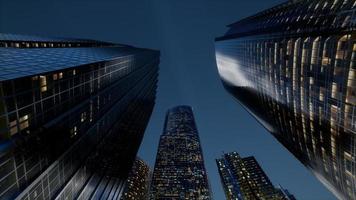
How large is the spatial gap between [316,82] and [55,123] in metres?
60.1

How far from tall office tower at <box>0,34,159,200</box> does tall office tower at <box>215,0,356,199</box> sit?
4830 centimetres

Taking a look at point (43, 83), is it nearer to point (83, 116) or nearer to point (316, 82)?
point (83, 116)

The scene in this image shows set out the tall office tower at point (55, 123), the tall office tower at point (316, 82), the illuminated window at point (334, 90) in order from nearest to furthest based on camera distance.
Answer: the tall office tower at point (55, 123) < the tall office tower at point (316, 82) < the illuminated window at point (334, 90)

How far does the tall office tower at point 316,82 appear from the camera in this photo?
204 feet

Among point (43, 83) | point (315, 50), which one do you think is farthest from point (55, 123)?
point (315, 50)

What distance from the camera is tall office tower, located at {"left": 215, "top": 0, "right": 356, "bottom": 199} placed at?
62284 mm

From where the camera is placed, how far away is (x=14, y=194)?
34312 mm

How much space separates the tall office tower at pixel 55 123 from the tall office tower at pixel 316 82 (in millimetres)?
48296

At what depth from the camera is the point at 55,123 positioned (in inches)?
1756

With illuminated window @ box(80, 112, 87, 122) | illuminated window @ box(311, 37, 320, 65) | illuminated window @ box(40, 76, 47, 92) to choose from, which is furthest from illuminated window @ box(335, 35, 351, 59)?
illuminated window @ box(40, 76, 47, 92)

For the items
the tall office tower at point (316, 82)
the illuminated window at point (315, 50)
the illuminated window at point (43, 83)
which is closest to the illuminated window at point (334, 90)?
the tall office tower at point (316, 82)

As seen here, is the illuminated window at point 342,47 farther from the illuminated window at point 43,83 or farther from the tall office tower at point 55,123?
the illuminated window at point 43,83

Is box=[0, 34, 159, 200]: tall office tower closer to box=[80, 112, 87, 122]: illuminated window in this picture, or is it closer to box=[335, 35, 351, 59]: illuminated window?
box=[80, 112, 87, 122]: illuminated window

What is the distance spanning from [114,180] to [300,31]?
72.0 meters
